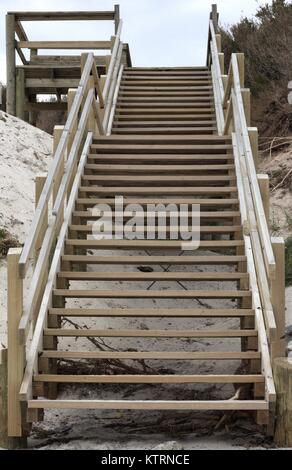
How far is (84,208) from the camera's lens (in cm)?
768

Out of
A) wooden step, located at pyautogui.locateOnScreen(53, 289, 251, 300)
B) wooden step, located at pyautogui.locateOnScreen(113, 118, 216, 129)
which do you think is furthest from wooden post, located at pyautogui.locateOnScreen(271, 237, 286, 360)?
wooden step, located at pyautogui.locateOnScreen(113, 118, 216, 129)

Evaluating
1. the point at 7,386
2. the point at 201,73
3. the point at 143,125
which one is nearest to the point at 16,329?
the point at 7,386

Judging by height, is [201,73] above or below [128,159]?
above

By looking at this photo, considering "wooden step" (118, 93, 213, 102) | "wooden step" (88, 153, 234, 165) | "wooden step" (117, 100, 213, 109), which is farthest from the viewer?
"wooden step" (118, 93, 213, 102)

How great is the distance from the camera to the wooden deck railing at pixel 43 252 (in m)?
5.32

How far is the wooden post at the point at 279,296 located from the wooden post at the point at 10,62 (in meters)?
8.91

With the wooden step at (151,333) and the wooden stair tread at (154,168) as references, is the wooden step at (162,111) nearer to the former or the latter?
the wooden stair tread at (154,168)

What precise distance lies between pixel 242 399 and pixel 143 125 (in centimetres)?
519

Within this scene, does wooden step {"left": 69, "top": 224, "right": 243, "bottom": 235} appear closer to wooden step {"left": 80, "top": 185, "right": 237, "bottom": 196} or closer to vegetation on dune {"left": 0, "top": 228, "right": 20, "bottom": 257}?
wooden step {"left": 80, "top": 185, "right": 237, "bottom": 196}

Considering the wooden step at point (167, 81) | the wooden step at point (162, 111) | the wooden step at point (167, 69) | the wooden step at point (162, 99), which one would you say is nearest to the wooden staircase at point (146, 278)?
the wooden step at point (162, 111)

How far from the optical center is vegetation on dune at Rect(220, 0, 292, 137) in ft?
44.5

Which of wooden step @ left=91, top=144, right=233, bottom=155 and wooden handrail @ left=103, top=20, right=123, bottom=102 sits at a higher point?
wooden handrail @ left=103, top=20, right=123, bottom=102

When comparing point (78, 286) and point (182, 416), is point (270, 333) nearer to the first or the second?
point (182, 416)
